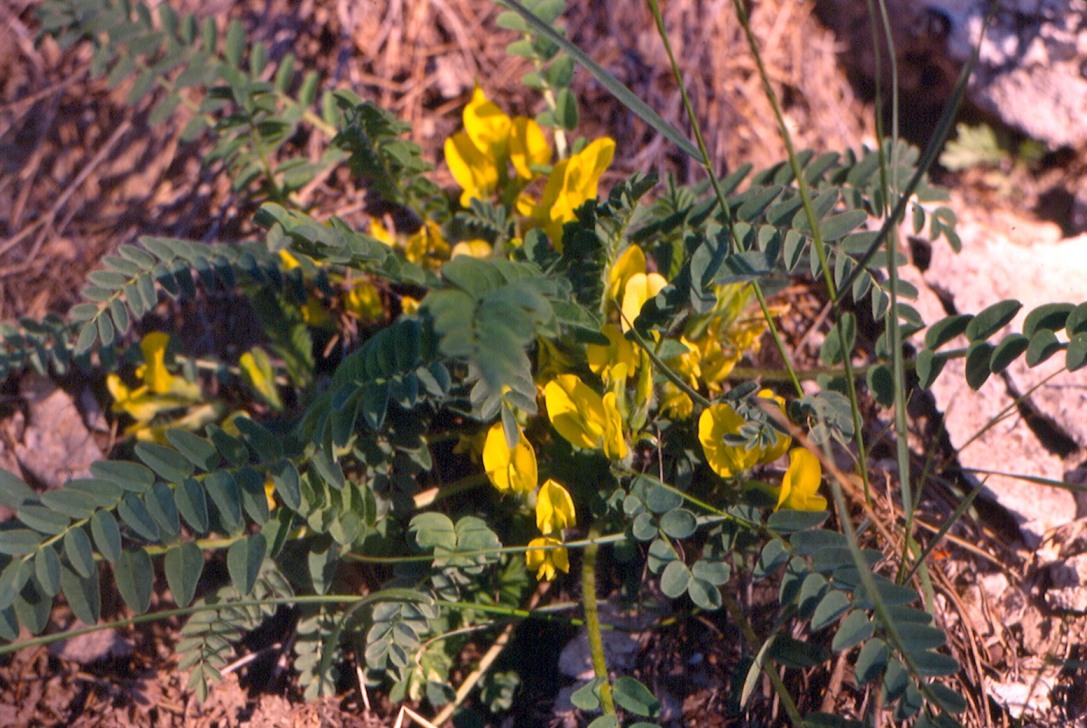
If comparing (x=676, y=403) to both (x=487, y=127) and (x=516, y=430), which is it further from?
(x=487, y=127)

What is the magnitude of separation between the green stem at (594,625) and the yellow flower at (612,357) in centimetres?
33

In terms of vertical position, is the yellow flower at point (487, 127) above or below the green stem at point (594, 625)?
above

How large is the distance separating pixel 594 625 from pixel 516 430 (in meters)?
0.45

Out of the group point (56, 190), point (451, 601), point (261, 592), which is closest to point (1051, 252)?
point (451, 601)

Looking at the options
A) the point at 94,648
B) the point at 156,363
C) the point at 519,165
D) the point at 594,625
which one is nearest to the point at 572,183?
the point at 519,165

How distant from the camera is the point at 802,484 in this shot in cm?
161

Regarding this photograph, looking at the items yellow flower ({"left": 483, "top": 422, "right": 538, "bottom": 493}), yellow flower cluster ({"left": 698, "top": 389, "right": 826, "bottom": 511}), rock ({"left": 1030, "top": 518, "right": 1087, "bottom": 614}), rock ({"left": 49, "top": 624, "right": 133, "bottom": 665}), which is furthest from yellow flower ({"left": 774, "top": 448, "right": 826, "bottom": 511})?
rock ({"left": 49, "top": 624, "right": 133, "bottom": 665})

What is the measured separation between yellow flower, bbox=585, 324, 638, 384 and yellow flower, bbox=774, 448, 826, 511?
36 centimetres

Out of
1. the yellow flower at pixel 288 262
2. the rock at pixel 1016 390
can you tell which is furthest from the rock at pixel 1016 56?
the yellow flower at pixel 288 262

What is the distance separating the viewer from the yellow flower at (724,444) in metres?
1.63

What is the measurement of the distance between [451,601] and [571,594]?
0.31 metres

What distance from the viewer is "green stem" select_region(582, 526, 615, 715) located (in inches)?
60.0

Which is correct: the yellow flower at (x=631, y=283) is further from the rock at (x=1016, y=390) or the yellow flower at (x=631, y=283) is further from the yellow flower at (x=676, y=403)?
the rock at (x=1016, y=390)

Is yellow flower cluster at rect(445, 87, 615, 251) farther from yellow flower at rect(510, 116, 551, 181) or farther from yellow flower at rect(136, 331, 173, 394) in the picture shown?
yellow flower at rect(136, 331, 173, 394)
